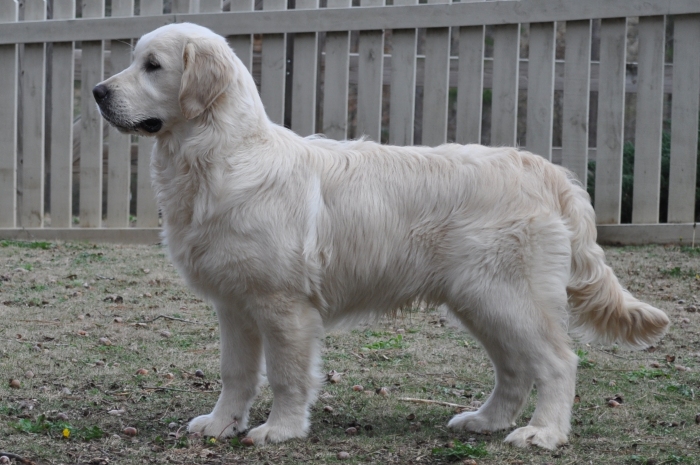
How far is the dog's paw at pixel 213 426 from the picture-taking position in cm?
373

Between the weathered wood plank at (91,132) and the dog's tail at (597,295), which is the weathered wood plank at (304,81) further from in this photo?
the dog's tail at (597,295)

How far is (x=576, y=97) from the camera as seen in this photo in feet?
24.9

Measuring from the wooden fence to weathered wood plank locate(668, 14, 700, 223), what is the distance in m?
0.01

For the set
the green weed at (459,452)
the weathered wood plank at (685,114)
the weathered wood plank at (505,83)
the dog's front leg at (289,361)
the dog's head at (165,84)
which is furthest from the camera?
the weathered wood plank at (505,83)

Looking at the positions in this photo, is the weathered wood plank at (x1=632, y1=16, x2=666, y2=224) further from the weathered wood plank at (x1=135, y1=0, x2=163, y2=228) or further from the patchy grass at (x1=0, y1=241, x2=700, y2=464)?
the weathered wood plank at (x1=135, y1=0, x2=163, y2=228)

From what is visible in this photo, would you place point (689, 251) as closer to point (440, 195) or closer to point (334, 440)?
point (440, 195)

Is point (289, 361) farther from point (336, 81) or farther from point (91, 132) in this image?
point (91, 132)

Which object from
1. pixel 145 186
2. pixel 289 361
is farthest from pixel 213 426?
pixel 145 186

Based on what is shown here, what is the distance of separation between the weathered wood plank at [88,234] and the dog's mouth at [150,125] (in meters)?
4.69

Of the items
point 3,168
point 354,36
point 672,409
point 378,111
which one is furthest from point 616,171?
point 354,36

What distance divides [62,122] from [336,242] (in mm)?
5610

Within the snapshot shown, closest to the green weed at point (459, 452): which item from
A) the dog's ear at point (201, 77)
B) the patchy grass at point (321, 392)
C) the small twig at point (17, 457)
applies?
the patchy grass at point (321, 392)

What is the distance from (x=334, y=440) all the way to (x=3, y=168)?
6140mm

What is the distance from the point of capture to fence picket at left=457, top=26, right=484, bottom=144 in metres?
7.69
